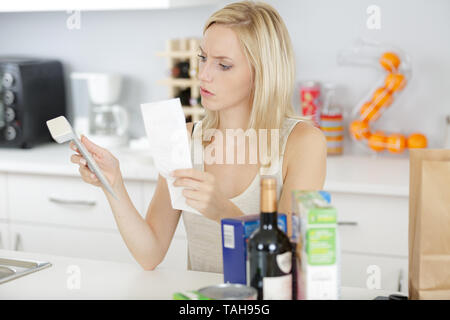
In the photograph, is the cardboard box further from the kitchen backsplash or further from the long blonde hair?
the kitchen backsplash

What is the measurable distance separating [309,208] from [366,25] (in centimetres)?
196

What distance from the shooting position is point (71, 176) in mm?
2750

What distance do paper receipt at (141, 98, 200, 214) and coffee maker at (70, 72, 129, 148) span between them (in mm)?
1881

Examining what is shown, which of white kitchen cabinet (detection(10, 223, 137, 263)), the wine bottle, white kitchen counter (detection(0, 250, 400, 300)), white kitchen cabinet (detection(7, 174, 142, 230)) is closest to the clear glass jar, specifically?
white kitchen cabinet (detection(7, 174, 142, 230))

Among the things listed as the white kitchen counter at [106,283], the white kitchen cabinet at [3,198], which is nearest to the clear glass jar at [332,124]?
the white kitchen cabinet at [3,198]

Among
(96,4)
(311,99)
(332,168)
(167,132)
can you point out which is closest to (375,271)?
(332,168)

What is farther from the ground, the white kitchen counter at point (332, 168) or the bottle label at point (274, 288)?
the bottle label at point (274, 288)

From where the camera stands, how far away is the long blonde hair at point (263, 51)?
65.5 inches

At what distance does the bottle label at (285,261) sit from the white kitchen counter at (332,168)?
1.32 metres

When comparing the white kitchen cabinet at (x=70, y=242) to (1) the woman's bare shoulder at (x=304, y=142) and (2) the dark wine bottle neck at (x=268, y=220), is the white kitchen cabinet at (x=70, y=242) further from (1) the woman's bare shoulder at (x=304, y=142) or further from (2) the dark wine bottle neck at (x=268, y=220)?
(2) the dark wine bottle neck at (x=268, y=220)

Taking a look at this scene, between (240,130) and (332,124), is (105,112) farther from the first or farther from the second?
(240,130)

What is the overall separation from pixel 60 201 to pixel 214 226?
122 centimetres

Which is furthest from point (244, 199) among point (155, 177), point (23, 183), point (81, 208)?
point (23, 183)
